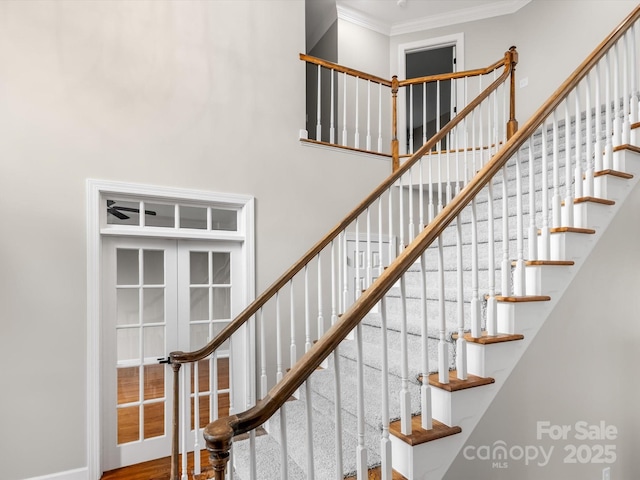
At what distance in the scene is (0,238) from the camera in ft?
8.06

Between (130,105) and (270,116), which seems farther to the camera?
(270,116)

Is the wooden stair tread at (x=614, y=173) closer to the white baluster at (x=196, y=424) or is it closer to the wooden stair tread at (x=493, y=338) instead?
the wooden stair tread at (x=493, y=338)

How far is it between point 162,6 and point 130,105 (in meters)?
0.93

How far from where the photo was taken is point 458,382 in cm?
165

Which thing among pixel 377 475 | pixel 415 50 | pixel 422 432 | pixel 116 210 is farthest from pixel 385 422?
pixel 415 50

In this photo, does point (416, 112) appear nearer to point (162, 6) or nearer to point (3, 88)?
point (162, 6)

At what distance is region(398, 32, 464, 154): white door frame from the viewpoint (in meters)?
5.22

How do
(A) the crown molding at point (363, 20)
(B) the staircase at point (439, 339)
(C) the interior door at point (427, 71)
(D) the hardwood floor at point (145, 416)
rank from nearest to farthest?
1. (B) the staircase at point (439, 339)
2. (D) the hardwood floor at point (145, 416)
3. (A) the crown molding at point (363, 20)
4. (C) the interior door at point (427, 71)

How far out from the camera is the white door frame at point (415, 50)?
205 inches

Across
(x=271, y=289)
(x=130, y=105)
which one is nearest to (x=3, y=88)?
(x=130, y=105)

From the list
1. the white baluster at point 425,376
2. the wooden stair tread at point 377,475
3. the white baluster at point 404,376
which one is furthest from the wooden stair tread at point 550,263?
the wooden stair tread at point 377,475

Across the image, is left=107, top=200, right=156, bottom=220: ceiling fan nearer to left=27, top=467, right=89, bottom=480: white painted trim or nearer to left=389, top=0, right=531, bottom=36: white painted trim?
left=27, top=467, right=89, bottom=480: white painted trim

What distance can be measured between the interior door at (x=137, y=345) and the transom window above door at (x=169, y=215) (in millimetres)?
169

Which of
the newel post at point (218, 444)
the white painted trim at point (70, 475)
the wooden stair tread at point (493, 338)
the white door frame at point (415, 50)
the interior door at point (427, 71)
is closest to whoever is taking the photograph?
the newel post at point (218, 444)
